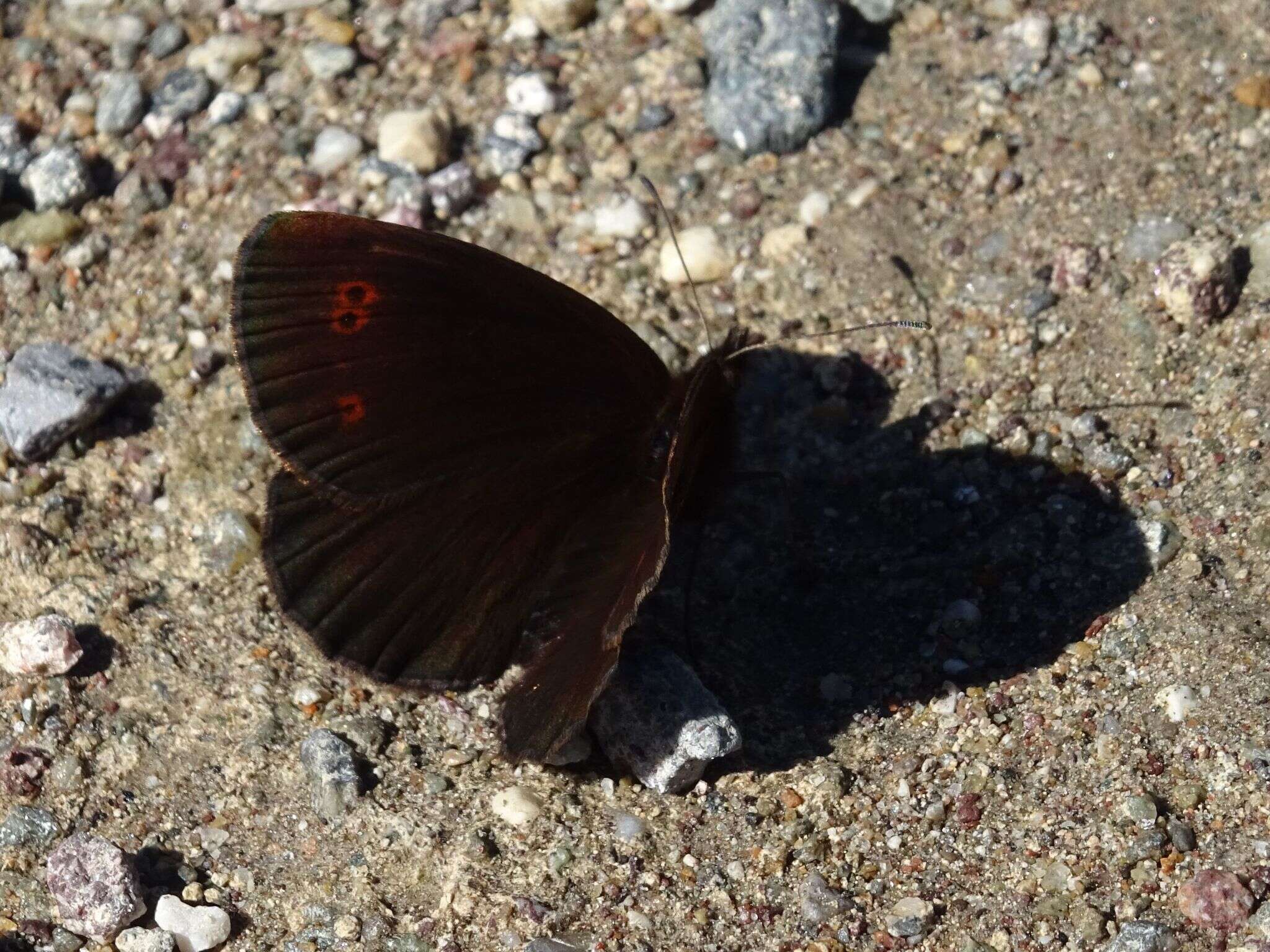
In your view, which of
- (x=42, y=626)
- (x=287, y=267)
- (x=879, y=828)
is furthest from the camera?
(x=42, y=626)

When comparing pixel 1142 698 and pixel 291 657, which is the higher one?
pixel 1142 698

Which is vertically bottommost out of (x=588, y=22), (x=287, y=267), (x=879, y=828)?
(x=879, y=828)

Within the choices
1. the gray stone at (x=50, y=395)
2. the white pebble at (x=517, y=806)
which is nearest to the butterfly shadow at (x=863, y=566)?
the white pebble at (x=517, y=806)

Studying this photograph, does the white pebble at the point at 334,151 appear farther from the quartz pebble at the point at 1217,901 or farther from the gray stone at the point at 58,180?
the quartz pebble at the point at 1217,901

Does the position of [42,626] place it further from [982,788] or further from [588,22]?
[588,22]

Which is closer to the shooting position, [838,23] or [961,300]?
[961,300]

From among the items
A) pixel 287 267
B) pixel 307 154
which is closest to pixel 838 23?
pixel 307 154

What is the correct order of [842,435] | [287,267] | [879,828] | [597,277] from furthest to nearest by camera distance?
[597,277]
[842,435]
[879,828]
[287,267]

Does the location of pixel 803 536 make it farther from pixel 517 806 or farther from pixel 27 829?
pixel 27 829
